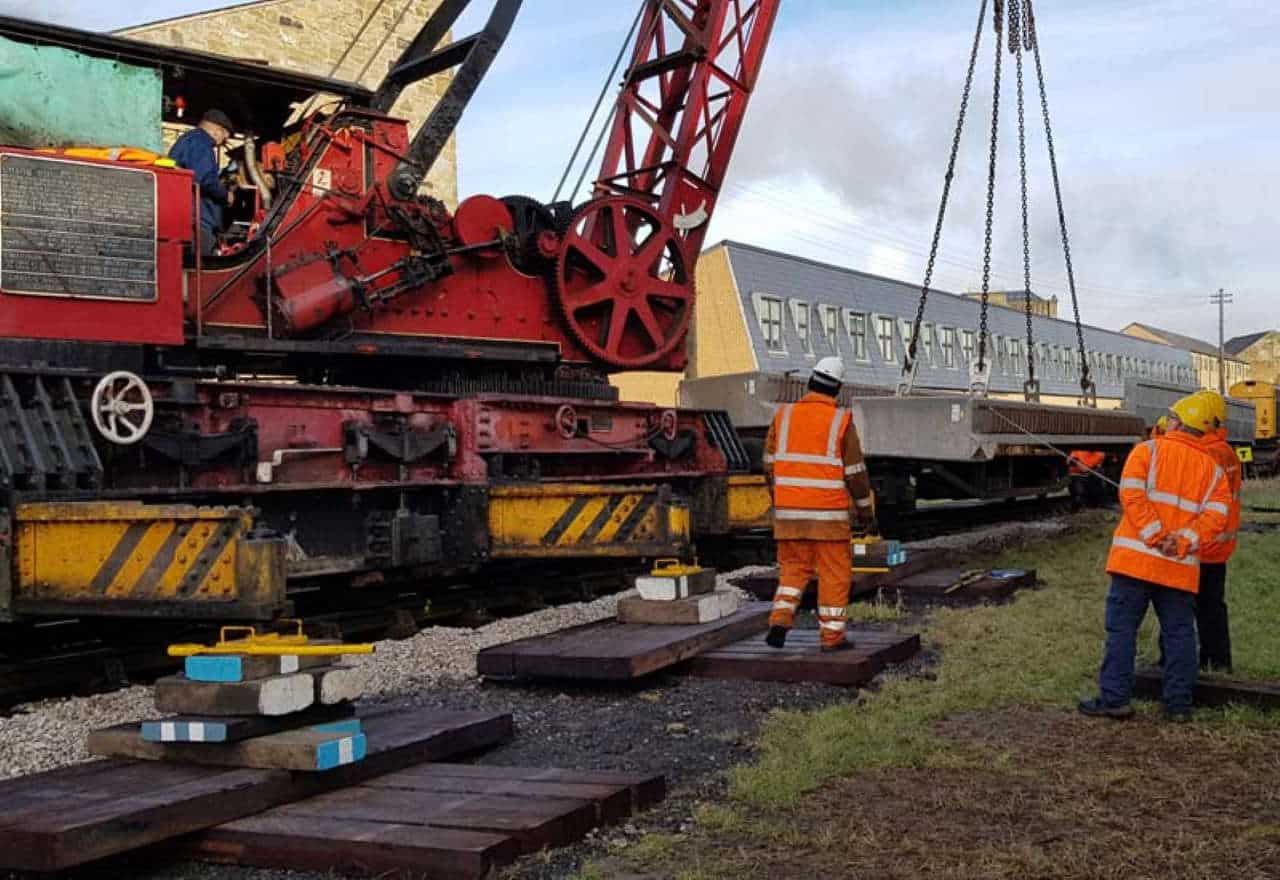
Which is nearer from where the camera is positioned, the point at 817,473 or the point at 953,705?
the point at 953,705

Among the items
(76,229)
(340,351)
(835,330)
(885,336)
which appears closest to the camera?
(76,229)

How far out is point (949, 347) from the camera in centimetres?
4084

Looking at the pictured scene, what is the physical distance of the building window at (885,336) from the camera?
123 feet

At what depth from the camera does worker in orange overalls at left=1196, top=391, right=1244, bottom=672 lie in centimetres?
592

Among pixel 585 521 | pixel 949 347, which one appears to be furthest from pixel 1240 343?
pixel 585 521

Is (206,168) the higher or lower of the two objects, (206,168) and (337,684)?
the higher

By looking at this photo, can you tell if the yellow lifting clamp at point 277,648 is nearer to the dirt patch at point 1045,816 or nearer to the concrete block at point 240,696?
the concrete block at point 240,696

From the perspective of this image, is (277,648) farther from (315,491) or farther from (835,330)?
(835,330)

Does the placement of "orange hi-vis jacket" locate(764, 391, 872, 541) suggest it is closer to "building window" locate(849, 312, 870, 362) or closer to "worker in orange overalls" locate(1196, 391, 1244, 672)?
"worker in orange overalls" locate(1196, 391, 1244, 672)

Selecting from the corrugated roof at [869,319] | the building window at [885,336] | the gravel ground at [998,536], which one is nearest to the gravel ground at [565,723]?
the gravel ground at [998,536]

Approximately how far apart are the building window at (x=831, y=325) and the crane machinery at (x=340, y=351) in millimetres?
23545

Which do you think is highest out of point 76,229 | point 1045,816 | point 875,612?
point 76,229

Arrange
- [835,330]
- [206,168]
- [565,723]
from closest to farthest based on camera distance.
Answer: [565,723]
[206,168]
[835,330]

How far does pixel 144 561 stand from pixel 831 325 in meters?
30.1
